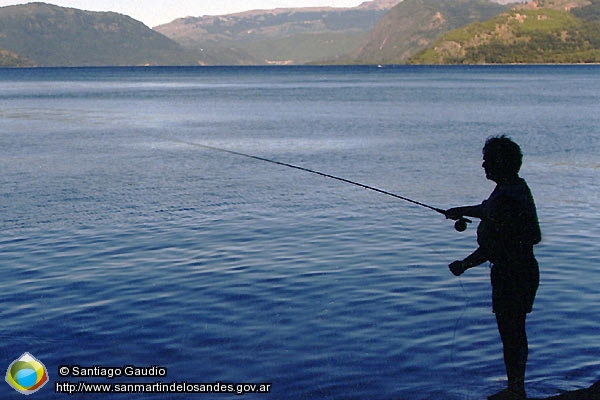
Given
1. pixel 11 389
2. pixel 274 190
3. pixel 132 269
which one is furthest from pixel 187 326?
pixel 274 190

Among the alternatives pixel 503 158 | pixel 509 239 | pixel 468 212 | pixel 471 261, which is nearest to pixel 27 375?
pixel 471 261

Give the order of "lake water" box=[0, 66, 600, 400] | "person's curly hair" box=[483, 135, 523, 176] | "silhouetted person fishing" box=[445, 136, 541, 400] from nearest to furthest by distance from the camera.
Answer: "silhouetted person fishing" box=[445, 136, 541, 400]
"person's curly hair" box=[483, 135, 523, 176]
"lake water" box=[0, 66, 600, 400]

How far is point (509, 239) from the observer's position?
24.3 ft

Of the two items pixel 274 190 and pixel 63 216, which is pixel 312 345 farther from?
pixel 274 190

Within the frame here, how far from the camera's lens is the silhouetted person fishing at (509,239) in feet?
24.1

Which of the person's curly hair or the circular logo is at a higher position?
the person's curly hair

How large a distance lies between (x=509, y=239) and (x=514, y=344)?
1161 millimetres

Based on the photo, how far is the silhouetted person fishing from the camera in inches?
289

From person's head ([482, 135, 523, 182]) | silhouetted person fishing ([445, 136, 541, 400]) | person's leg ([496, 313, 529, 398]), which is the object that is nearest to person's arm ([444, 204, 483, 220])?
silhouetted person fishing ([445, 136, 541, 400])

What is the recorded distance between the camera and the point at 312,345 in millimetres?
10547

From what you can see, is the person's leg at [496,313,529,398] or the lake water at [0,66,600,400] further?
the lake water at [0,66,600,400]

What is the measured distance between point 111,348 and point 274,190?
1499 centimetres

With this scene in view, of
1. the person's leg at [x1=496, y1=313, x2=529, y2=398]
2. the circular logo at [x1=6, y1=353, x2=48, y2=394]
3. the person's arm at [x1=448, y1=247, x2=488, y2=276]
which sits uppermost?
the person's arm at [x1=448, y1=247, x2=488, y2=276]

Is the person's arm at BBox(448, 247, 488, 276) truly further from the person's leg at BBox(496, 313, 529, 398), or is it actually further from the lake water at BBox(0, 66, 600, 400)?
the lake water at BBox(0, 66, 600, 400)
